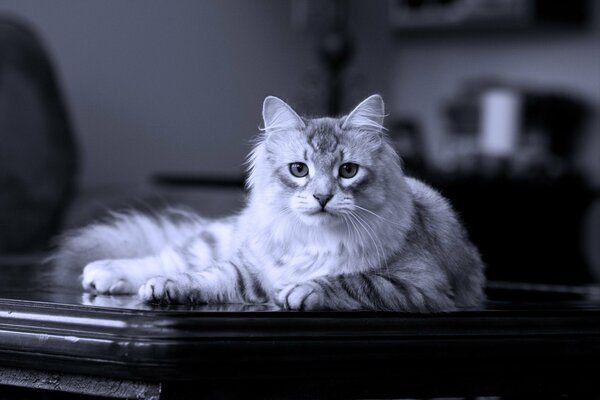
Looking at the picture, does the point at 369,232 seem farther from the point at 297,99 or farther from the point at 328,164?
the point at 297,99

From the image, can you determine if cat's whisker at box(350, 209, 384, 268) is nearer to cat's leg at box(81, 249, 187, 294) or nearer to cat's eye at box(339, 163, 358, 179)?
cat's eye at box(339, 163, 358, 179)

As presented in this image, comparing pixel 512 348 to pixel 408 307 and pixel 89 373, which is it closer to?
pixel 408 307

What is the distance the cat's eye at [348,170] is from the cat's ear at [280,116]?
0.10 m

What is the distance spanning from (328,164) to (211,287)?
235mm

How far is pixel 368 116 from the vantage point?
133 centimetres

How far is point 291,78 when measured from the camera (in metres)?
4.60

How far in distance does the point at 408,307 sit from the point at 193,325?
1.03 feet

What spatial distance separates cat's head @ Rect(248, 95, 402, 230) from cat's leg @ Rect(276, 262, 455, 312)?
90 mm

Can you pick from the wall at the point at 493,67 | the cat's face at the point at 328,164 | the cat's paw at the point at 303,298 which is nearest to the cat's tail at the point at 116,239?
the cat's face at the point at 328,164

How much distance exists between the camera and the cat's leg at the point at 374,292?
1.18m

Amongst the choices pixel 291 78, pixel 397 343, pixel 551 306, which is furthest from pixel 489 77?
pixel 397 343

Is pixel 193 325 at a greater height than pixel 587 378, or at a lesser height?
greater

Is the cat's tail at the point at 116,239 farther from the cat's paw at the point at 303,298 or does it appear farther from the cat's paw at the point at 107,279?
the cat's paw at the point at 303,298

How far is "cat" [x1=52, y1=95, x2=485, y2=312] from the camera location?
122 centimetres
